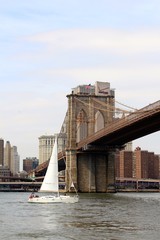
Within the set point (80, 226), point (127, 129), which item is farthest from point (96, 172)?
point (80, 226)

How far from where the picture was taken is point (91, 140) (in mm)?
76312

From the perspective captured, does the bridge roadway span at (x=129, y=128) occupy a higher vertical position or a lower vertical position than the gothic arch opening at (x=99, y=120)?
lower

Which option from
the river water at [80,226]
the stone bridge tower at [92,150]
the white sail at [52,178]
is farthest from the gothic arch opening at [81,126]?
the river water at [80,226]

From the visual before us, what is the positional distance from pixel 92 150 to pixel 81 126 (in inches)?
352

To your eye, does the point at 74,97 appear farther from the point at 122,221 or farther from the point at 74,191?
the point at 122,221

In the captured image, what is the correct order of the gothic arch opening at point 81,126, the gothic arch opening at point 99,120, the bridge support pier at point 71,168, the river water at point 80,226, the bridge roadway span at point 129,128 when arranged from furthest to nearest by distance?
the gothic arch opening at point 99,120 < the gothic arch opening at point 81,126 < the bridge support pier at point 71,168 < the bridge roadway span at point 129,128 < the river water at point 80,226

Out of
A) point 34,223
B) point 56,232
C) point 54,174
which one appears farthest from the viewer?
point 54,174

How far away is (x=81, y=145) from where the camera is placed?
80812 millimetres

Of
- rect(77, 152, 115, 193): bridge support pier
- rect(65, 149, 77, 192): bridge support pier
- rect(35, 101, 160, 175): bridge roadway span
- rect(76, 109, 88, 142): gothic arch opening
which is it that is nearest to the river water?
rect(35, 101, 160, 175): bridge roadway span

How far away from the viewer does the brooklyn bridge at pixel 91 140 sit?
79.4 metres

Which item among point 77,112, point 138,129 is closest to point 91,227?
point 138,129

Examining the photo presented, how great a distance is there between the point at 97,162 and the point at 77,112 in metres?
7.74

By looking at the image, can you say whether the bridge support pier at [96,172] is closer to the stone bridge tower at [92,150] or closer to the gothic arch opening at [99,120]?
the stone bridge tower at [92,150]

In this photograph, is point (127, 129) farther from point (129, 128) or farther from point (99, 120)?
point (99, 120)
